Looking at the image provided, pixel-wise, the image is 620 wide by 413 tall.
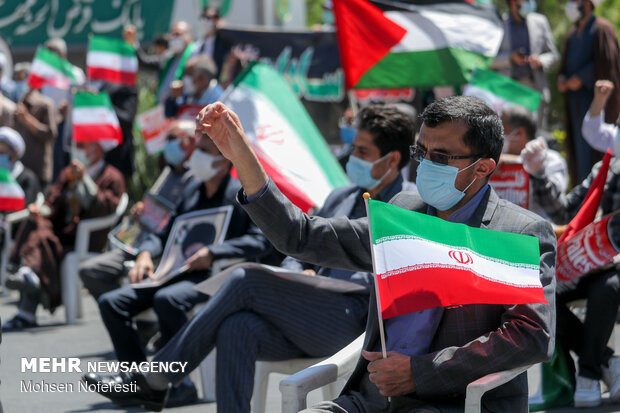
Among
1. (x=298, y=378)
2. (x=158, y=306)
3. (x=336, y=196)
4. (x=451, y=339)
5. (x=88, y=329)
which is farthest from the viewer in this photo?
(x=88, y=329)

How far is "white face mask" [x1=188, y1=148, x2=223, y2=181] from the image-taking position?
6469 millimetres

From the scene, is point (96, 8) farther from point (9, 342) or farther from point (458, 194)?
point (458, 194)

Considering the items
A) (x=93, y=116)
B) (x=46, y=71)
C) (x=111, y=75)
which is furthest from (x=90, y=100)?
(x=46, y=71)

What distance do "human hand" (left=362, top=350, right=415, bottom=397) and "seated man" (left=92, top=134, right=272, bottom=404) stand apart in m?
2.77

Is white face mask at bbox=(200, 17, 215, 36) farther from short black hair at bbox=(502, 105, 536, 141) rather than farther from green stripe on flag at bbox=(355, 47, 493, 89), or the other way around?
short black hair at bbox=(502, 105, 536, 141)

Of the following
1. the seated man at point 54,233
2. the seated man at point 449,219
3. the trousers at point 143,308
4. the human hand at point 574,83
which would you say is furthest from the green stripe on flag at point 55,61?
the seated man at point 449,219

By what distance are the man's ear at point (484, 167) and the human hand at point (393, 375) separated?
2.21 feet

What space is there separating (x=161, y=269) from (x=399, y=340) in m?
3.10

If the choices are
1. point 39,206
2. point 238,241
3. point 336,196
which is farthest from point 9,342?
point 336,196

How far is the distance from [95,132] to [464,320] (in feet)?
23.3

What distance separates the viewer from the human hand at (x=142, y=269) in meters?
6.50

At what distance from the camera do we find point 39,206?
913 cm

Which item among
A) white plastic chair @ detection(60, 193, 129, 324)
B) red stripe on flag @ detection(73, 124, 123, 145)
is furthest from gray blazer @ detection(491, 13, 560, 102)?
white plastic chair @ detection(60, 193, 129, 324)

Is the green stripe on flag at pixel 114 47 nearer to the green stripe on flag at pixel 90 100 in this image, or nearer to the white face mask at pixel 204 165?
the green stripe on flag at pixel 90 100
